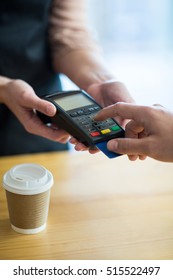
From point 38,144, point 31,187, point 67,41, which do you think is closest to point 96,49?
point 67,41

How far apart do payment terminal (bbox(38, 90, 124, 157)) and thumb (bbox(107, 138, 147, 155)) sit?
2 centimetres

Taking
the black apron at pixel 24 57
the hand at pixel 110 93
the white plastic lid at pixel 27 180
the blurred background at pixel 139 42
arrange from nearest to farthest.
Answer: the white plastic lid at pixel 27 180 → the hand at pixel 110 93 → the black apron at pixel 24 57 → the blurred background at pixel 139 42

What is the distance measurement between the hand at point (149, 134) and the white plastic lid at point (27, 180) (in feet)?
0.35

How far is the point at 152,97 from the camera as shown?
150 centimetres

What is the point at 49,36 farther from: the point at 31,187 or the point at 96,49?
the point at 31,187

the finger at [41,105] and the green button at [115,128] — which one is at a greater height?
the finger at [41,105]

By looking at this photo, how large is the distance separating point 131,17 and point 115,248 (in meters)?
0.93

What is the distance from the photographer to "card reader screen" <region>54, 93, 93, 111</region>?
0.74 metres

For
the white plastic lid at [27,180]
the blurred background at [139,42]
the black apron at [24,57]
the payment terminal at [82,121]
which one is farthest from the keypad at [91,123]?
the blurred background at [139,42]

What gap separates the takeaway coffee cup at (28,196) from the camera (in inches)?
23.9

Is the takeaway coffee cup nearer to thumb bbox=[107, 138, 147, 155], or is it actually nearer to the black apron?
thumb bbox=[107, 138, 147, 155]

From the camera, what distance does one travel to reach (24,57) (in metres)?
0.96

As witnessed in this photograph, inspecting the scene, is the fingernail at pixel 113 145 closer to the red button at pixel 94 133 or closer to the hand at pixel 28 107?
the red button at pixel 94 133

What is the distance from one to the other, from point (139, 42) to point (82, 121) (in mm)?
789
